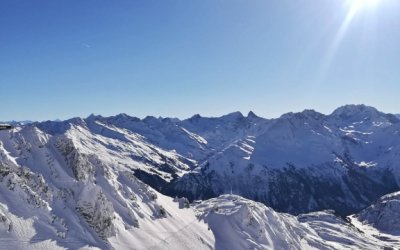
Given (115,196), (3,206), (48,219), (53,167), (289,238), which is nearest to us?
(3,206)

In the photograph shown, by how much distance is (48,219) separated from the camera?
192 feet

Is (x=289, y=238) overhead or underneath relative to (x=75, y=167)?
underneath

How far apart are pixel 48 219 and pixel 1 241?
903cm

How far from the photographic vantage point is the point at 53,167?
72.2m

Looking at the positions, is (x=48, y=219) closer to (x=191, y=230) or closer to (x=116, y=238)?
(x=116, y=238)

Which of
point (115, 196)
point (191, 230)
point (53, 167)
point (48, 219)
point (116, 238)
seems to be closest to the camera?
point (48, 219)

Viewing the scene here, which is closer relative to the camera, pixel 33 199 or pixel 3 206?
pixel 3 206

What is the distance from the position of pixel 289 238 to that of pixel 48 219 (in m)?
66.1

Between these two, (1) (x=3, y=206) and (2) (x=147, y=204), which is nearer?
(1) (x=3, y=206)

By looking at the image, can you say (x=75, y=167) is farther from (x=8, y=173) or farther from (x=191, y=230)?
(x=191, y=230)

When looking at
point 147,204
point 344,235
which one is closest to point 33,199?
point 147,204

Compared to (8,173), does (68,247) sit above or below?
below

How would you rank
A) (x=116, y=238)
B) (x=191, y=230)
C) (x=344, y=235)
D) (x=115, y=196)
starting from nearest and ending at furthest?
(x=116, y=238), (x=115, y=196), (x=191, y=230), (x=344, y=235)

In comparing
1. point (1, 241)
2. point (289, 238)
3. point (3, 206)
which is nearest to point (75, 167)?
point (3, 206)
